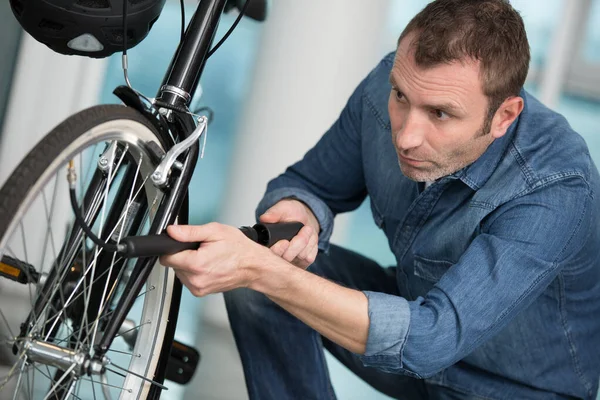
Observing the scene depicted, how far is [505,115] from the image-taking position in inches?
55.0

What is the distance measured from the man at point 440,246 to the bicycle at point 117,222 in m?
0.10

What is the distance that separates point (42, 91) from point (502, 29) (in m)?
1.40

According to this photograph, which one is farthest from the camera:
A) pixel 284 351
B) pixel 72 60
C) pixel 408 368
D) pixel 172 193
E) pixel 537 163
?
pixel 72 60

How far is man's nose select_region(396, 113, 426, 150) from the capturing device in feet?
4.32

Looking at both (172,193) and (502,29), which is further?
(502,29)

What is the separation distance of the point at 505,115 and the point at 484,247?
23 cm

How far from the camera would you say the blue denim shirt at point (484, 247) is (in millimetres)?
1275

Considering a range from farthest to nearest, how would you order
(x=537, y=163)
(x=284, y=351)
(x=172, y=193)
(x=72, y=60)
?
(x=72, y=60) < (x=284, y=351) < (x=537, y=163) < (x=172, y=193)

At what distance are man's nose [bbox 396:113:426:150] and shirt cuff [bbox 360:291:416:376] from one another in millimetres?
231

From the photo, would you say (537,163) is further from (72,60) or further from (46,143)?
(72,60)

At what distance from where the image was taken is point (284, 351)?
1.60m

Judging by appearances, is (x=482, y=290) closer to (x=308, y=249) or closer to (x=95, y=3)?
(x=308, y=249)

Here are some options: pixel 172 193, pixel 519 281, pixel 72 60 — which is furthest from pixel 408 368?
pixel 72 60

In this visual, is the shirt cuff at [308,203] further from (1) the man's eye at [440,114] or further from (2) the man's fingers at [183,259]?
(2) the man's fingers at [183,259]
